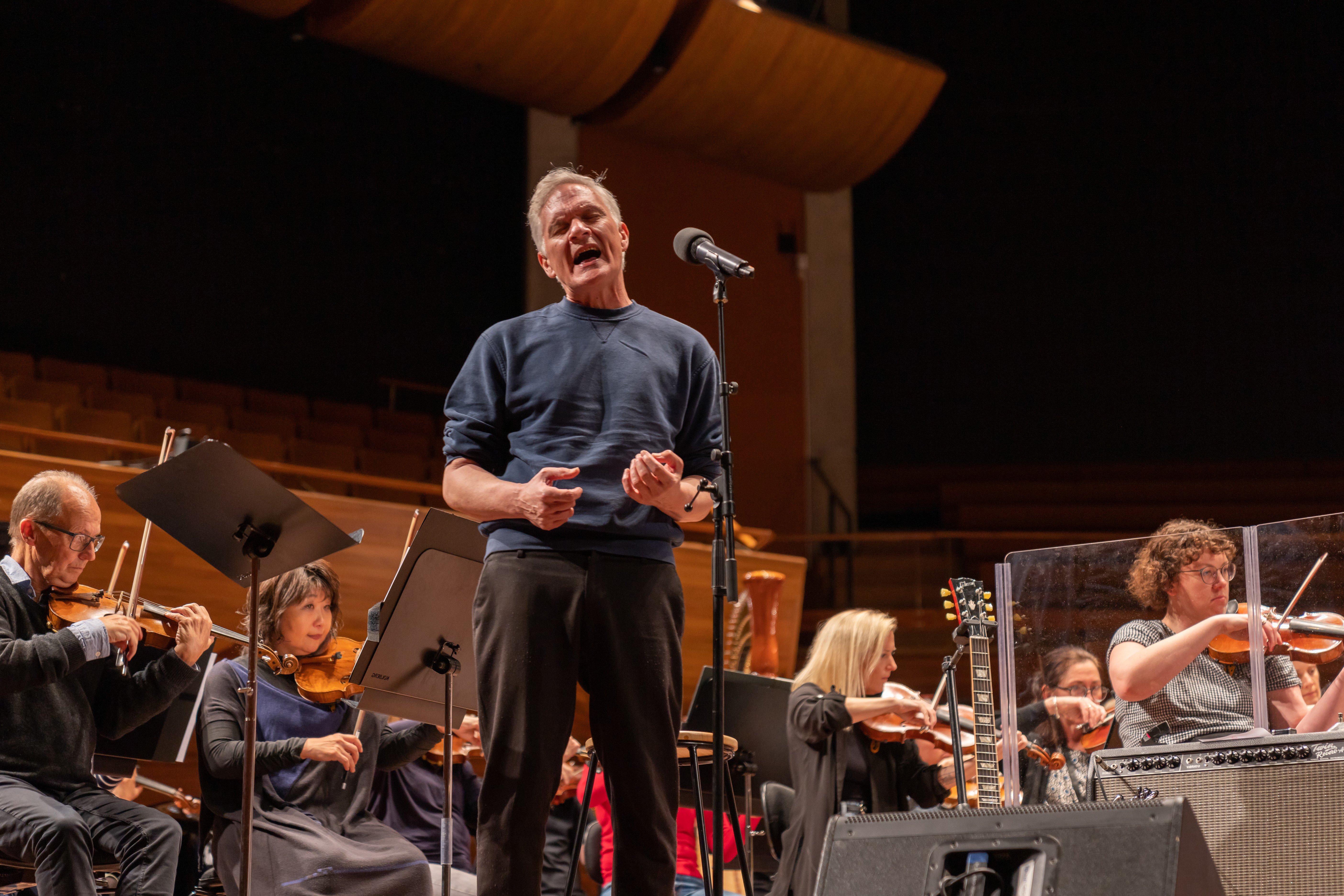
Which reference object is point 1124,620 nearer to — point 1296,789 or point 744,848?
point 1296,789

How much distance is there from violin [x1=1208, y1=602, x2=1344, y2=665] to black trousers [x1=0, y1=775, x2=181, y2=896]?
2.45 metres

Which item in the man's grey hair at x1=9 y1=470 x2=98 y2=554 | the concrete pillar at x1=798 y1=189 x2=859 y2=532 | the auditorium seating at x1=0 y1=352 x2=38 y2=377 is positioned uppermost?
the concrete pillar at x1=798 y1=189 x2=859 y2=532

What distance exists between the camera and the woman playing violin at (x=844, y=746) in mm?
3961

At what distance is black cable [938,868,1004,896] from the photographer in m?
1.85

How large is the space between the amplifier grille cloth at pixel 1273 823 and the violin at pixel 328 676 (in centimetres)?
205

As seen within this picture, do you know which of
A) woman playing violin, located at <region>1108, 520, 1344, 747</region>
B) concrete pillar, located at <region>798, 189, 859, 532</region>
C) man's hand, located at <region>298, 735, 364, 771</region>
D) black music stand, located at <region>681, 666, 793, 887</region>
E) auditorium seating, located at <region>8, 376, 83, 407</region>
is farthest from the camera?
concrete pillar, located at <region>798, 189, 859, 532</region>

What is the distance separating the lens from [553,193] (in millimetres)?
2344

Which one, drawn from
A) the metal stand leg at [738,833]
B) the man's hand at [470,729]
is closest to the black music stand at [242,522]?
the metal stand leg at [738,833]

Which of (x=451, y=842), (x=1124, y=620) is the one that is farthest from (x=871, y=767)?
(x=451, y=842)

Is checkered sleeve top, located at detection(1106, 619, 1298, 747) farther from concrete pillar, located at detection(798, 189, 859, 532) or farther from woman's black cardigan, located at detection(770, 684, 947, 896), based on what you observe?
concrete pillar, located at detection(798, 189, 859, 532)

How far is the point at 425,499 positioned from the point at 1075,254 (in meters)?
5.74

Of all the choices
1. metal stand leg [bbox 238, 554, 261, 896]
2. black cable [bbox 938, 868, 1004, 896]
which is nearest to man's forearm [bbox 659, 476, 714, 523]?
black cable [bbox 938, 868, 1004, 896]

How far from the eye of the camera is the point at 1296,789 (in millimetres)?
2512

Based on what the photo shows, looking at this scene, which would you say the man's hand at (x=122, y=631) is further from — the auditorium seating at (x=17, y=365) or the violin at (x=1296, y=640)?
the auditorium seating at (x=17, y=365)
